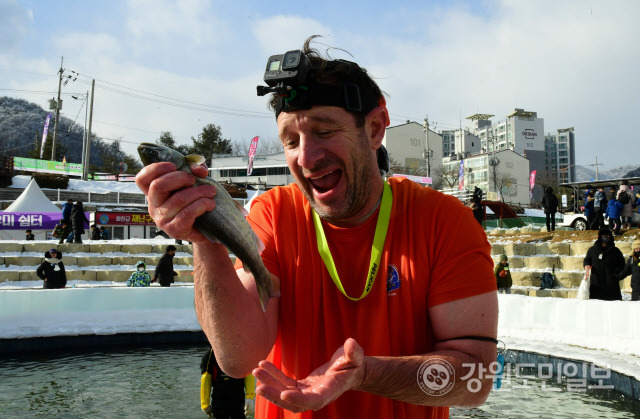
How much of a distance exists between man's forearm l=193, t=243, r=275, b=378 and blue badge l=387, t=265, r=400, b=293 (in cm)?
50

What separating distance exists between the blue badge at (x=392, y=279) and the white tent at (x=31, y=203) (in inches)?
1105

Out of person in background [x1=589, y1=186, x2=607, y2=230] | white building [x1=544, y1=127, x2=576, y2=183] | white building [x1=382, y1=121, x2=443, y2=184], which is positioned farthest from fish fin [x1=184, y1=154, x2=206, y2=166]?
white building [x1=544, y1=127, x2=576, y2=183]

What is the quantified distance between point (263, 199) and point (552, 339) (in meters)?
10.9

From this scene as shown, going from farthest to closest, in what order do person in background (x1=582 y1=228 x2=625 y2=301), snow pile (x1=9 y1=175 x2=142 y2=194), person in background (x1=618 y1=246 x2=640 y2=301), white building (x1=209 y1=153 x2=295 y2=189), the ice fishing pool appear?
1. white building (x1=209 y1=153 x2=295 y2=189)
2. snow pile (x1=9 y1=175 x2=142 y2=194)
3. person in background (x1=582 y1=228 x2=625 y2=301)
4. person in background (x1=618 y1=246 x2=640 y2=301)
5. the ice fishing pool

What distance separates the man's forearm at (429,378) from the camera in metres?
1.69

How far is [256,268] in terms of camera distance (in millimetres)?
1871

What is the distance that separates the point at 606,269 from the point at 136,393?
34.4ft

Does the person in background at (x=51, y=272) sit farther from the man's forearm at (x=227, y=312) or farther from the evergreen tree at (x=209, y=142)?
the evergreen tree at (x=209, y=142)

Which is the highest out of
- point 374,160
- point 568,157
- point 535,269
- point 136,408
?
point 568,157

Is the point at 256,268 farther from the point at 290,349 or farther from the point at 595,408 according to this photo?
the point at 595,408

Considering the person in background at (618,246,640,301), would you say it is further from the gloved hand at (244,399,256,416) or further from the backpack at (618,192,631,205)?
the gloved hand at (244,399,256,416)

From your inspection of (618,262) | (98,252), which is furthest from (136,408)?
(98,252)

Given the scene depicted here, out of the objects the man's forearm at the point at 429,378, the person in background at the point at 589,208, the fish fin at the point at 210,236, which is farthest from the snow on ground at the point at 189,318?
the person in background at the point at 589,208

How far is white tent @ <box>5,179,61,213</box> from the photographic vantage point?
84.3ft
